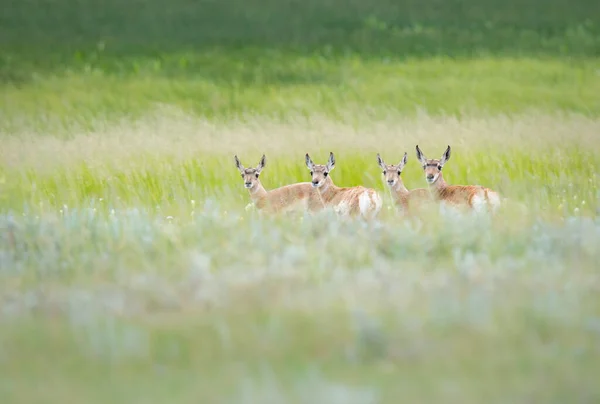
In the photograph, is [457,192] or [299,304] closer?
[299,304]

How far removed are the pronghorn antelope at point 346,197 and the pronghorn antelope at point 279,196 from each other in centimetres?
17

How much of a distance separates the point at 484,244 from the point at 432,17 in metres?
29.1

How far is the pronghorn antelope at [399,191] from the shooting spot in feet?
45.1

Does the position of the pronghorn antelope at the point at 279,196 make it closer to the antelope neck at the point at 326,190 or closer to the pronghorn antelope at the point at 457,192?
the antelope neck at the point at 326,190

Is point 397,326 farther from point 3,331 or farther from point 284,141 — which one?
point 284,141

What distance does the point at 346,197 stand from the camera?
44.0ft

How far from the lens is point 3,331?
24.5 feet

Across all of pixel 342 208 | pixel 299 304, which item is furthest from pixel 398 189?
pixel 299 304

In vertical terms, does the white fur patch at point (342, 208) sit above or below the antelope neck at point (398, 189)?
below

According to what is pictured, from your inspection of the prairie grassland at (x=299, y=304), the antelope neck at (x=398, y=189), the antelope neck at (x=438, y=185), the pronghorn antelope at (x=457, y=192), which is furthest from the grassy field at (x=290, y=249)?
the antelope neck at (x=398, y=189)

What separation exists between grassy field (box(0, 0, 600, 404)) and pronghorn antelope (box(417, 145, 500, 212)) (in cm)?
42

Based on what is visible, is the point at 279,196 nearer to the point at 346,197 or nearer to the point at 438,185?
the point at 346,197

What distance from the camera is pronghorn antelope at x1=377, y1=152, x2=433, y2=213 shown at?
13.7 meters

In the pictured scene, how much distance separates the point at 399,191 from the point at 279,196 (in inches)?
64.8
